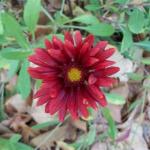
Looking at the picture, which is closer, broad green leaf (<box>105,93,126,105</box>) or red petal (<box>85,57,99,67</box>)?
red petal (<box>85,57,99,67</box>)

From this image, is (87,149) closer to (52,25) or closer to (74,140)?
(74,140)

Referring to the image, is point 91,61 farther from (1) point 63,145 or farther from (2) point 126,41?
(1) point 63,145

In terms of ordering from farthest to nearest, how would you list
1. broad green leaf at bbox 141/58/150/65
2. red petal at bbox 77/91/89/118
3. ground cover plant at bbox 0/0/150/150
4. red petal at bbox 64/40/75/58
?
broad green leaf at bbox 141/58/150/65 → ground cover plant at bbox 0/0/150/150 → red petal at bbox 77/91/89/118 → red petal at bbox 64/40/75/58

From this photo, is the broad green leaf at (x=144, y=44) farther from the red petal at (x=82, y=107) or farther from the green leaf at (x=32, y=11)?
the red petal at (x=82, y=107)

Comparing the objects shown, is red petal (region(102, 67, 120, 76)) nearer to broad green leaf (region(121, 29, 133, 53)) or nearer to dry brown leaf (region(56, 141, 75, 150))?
broad green leaf (region(121, 29, 133, 53))

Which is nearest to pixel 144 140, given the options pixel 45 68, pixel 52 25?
pixel 52 25

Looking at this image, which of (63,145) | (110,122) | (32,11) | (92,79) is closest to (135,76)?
(110,122)

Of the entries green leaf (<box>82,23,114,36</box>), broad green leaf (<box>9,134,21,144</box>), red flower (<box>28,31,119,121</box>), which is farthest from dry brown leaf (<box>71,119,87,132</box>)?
red flower (<box>28,31,119,121</box>)
